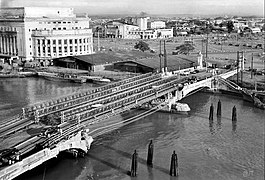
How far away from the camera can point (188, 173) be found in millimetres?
5949

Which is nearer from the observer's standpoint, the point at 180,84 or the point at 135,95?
the point at 135,95

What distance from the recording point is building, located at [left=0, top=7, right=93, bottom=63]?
1688 centimetres

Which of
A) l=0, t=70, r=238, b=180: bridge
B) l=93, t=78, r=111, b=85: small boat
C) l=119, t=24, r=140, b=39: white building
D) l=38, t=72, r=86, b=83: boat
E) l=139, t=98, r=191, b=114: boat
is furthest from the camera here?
l=119, t=24, r=140, b=39: white building

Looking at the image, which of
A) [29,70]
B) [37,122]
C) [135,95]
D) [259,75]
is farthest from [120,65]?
[37,122]

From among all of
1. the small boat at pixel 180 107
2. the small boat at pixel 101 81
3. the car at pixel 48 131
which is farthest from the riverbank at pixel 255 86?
the car at pixel 48 131

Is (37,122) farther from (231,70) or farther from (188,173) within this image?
(231,70)

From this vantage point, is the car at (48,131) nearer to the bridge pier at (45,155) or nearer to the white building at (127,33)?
the bridge pier at (45,155)

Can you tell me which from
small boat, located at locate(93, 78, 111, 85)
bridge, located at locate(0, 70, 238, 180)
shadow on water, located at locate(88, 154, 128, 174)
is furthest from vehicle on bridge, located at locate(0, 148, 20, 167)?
small boat, located at locate(93, 78, 111, 85)

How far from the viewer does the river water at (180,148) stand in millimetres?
5910

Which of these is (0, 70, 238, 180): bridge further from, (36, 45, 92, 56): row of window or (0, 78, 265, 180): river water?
(36, 45, 92, 56): row of window

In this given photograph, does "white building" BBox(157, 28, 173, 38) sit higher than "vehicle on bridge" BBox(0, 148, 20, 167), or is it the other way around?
"white building" BBox(157, 28, 173, 38)

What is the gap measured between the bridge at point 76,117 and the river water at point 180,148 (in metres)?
0.32

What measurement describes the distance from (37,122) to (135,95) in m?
2.46

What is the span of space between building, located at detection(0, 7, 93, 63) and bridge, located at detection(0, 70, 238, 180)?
677 centimetres
